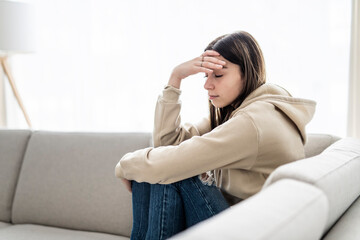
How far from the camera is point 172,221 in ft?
3.80

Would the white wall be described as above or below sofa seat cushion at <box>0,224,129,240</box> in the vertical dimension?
above

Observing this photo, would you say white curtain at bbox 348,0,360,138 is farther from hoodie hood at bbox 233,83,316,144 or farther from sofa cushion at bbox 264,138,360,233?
sofa cushion at bbox 264,138,360,233

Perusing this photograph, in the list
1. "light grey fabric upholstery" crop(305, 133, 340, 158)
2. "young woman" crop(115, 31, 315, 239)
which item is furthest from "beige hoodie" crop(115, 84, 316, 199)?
"light grey fabric upholstery" crop(305, 133, 340, 158)

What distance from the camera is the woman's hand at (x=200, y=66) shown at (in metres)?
1.34

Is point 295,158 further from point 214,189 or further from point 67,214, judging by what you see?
point 67,214

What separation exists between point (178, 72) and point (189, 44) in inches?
37.5

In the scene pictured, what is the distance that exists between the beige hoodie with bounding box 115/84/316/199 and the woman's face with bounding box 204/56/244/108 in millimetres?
114

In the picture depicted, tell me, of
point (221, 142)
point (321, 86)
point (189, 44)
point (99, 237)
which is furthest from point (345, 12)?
point (99, 237)

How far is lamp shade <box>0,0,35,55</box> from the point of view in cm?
229

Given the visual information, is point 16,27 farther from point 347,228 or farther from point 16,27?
point 347,228

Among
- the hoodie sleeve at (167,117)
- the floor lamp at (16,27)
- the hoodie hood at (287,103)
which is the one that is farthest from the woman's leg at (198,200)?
the floor lamp at (16,27)

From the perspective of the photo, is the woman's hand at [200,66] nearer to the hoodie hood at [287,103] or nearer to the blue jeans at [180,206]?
the hoodie hood at [287,103]

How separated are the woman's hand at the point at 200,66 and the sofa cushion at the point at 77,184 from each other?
40cm

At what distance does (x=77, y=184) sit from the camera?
1.79 m
